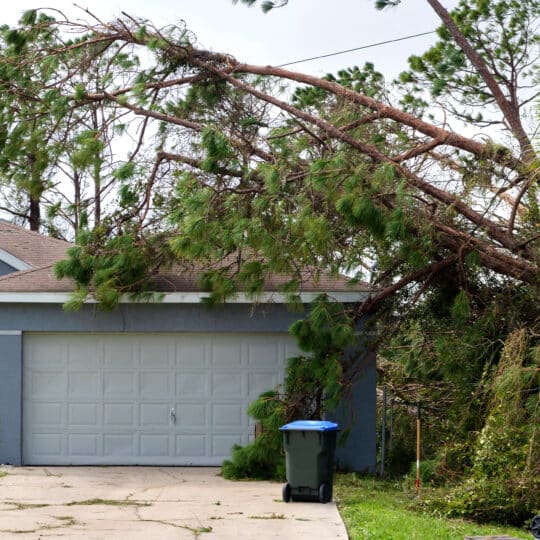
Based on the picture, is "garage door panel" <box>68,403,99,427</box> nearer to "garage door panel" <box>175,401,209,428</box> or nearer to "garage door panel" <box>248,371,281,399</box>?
"garage door panel" <box>175,401,209,428</box>

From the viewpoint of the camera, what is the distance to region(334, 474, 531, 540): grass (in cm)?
1107

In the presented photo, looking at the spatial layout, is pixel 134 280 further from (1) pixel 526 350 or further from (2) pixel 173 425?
(1) pixel 526 350

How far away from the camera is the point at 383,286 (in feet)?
56.6

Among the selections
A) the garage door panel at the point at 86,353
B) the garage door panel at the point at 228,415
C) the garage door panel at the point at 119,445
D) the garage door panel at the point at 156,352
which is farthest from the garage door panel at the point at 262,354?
the garage door panel at the point at 86,353

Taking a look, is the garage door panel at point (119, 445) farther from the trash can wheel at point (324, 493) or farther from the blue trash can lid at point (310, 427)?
the trash can wheel at point (324, 493)

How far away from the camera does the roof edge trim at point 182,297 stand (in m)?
17.2

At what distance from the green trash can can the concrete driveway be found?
0.21 metres

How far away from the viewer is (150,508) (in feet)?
42.2

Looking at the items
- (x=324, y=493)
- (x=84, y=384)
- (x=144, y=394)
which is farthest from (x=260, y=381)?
(x=324, y=493)

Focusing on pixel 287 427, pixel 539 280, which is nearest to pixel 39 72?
pixel 287 427

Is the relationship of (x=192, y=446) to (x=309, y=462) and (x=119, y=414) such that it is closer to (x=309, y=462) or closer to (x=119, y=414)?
(x=119, y=414)

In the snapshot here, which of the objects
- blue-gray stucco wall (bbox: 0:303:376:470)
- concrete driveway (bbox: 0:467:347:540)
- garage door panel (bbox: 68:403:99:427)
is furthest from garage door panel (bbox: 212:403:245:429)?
garage door panel (bbox: 68:403:99:427)

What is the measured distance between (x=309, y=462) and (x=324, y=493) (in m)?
0.44

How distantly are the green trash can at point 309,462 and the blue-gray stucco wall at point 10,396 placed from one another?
5.81 metres
